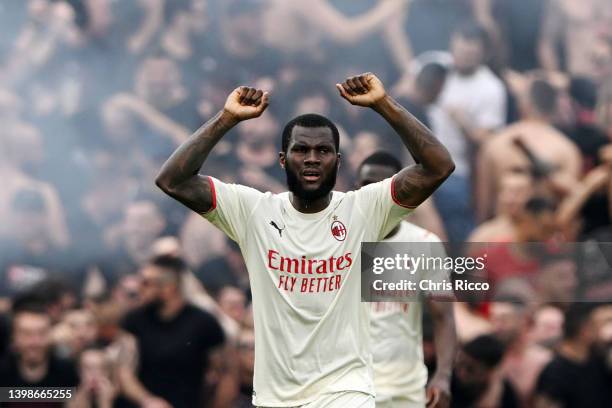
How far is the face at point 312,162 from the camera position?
19.1ft

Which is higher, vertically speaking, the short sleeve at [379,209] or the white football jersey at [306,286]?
the short sleeve at [379,209]

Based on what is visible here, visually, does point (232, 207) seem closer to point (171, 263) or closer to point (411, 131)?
point (411, 131)

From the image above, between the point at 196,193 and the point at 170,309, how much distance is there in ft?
16.1

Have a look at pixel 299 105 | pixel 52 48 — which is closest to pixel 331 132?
pixel 299 105

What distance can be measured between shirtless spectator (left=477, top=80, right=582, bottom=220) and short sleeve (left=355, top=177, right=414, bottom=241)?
5.58 meters

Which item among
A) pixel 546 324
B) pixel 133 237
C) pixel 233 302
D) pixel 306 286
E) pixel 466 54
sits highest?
pixel 466 54

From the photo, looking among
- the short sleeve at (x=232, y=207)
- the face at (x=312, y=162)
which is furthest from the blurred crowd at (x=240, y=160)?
the face at (x=312, y=162)

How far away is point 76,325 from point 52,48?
117 inches

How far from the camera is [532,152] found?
455 inches

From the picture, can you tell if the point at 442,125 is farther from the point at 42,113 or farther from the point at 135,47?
the point at 42,113

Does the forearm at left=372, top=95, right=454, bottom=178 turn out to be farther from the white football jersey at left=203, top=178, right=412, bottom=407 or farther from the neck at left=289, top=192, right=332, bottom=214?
the neck at left=289, top=192, right=332, bottom=214

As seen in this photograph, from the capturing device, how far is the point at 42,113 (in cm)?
1196

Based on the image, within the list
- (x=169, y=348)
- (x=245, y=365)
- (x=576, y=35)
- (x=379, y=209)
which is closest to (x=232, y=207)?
(x=379, y=209)

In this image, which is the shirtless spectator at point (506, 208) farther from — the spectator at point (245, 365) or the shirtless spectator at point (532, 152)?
the spectator at point (245, 365)
